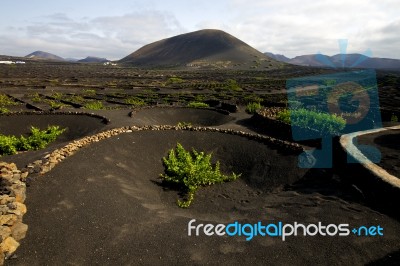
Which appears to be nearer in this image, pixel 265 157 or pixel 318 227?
pixel 318 227

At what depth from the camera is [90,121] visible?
22.6 m

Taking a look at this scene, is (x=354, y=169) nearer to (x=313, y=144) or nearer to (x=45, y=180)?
(x=313, y=144)

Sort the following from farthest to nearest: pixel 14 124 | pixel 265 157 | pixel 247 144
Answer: pixel 14 124
pixel 247 144
pixel 265 157

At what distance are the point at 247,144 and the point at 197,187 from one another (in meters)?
4.93

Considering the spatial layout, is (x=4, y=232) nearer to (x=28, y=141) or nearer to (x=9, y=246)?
(x=9, y=246)

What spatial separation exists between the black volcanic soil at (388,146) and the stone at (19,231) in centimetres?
1232

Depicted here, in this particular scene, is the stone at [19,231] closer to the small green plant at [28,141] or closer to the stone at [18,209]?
the stone at [18,209]

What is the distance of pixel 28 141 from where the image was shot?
692 inches

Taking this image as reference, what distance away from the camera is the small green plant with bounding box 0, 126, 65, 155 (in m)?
16.2

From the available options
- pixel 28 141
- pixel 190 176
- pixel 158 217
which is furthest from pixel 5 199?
pixel 28 141

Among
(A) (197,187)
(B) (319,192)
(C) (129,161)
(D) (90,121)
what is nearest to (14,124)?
(D) (90,121)

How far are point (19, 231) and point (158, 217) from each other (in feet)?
11.6

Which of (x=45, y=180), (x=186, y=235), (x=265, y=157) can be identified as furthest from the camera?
(x=265, y=157)

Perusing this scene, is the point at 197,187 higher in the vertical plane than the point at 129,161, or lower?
lower
